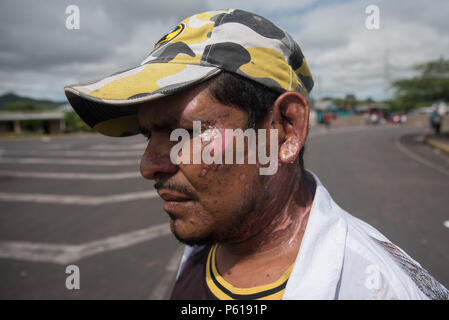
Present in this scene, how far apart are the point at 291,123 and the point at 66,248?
4.11 m

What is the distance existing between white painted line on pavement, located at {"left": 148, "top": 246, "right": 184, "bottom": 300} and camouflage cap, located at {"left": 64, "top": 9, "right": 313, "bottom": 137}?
8.32 ft

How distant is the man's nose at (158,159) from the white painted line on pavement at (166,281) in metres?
2.38

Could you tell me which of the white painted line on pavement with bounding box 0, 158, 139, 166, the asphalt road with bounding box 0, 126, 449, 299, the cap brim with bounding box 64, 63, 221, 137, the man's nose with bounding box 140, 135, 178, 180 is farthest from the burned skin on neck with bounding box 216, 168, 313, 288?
the white painted line on pavement with bounding box 0, 158, 139, 166

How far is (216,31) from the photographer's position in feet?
3.20

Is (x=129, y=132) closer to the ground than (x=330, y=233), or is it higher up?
higher up

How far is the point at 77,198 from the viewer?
625 cm

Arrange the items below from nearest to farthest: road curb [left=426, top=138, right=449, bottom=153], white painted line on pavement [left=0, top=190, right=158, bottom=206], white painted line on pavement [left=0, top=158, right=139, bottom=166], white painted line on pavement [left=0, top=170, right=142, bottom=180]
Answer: white painted line on pavement [left=0, top=190, right=158, bottom=206], white painted line on pavement [left=0, top=170, right=142, bottom=180], white painted line on pavement [left=0, top=158, right=139, bottom=166], road curb [left=426, top=138, right=449, bottom=153]

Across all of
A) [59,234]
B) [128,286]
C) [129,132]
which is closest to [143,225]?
[59,234]

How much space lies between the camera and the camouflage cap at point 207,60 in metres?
0.93

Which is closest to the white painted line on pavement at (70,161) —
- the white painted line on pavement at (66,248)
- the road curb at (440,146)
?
the white painted line on pavement at (66,248)

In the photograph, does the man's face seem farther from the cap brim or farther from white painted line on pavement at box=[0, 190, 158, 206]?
white painted line on pavement at box=[0, 190, 158, 206]

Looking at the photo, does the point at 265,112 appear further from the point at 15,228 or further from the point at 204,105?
the point at 15,228

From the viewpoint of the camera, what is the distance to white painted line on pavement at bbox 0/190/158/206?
6004mm

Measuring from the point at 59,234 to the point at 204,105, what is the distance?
4.55m
